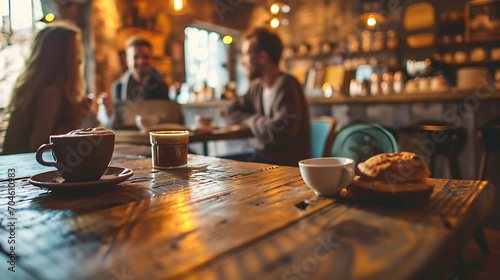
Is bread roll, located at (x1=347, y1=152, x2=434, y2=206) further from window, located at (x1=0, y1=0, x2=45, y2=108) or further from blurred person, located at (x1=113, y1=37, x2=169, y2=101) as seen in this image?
window, located at (x1=0, y1=0, x2=45, y2=108)

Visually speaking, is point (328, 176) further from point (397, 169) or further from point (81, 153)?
point (81, 153)

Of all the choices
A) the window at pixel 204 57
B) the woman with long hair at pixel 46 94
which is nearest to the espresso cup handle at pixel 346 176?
the woman with long hair at pixel 46 94

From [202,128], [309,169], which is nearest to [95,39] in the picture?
[202,128]

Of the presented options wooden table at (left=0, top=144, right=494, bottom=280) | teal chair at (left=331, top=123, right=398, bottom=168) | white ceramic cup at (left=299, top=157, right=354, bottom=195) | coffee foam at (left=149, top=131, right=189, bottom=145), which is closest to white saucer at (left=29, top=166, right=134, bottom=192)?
wooden table at (left=0, top=144, right=494, bottom=280)

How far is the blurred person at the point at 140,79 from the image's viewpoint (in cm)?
397

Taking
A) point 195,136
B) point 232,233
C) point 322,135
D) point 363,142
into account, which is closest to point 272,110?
point 322,135

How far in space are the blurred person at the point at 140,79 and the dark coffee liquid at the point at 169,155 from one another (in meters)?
3.17

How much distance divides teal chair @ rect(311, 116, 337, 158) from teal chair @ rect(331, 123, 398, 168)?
0.41 m

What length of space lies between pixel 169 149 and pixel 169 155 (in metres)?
0.02

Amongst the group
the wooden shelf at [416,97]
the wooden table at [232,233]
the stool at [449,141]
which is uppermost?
the wooden shelf at [416,97]

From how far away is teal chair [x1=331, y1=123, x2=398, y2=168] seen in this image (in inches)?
52.7

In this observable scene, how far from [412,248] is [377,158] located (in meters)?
0.26

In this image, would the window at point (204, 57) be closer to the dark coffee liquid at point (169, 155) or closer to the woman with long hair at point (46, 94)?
A: the woman with long hair at point (46, 94)

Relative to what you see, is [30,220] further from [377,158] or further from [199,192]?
[377,158]
